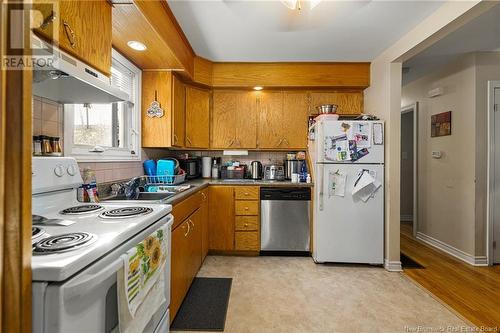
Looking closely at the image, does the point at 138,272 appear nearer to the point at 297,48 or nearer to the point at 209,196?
the point at 209,196

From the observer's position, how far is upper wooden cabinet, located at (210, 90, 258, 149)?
3.35 meters

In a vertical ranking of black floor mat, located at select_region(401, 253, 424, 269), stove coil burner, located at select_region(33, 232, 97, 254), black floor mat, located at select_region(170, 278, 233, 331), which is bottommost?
black floor mat, located at select_region(170, 278, 233, 331)

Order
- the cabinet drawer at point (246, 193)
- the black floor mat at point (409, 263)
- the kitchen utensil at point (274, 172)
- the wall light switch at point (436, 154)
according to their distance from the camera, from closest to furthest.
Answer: the black floor mat at point (409, 263) < the cabinet drawer at point (246, 193) < the wall light switch at point (436, 154) < the kitchen utensil at point (274, 172)

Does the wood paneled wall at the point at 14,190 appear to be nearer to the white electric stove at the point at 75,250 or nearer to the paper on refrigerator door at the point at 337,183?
the white electric stove at the point at 75,250

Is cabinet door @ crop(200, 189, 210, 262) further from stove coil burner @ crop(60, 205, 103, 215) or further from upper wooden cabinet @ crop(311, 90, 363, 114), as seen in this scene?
upper wooden cabinet @ crop(311, 90, 363, 114)

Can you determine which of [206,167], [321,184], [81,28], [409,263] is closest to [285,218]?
[321,184]

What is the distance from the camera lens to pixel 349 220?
8.86 ft

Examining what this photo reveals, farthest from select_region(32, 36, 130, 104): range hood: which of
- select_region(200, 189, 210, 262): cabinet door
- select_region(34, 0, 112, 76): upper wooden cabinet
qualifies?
select_region(200, 189, 210, 262): cabinet door

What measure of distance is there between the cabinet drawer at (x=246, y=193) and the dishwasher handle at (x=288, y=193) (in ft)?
0.35

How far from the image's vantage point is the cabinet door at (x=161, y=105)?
2.67m

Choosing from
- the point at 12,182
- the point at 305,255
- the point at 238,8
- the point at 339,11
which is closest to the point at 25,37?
the point at 12,182

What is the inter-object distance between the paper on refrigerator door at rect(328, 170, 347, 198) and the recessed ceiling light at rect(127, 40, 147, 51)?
2.18 m

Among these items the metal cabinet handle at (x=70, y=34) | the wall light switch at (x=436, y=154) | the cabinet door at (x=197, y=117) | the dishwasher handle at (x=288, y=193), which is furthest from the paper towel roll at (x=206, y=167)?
the wall light switch at (x=436, y=154)


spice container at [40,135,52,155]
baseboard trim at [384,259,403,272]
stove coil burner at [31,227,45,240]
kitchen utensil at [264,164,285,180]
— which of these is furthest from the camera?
kitchen utensil at [264,164,285,180]
